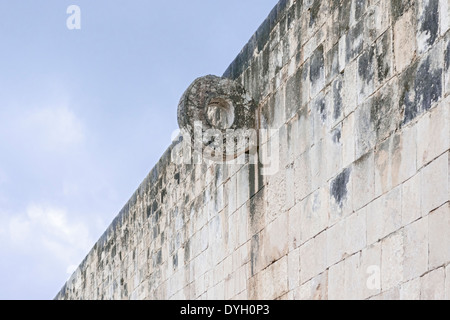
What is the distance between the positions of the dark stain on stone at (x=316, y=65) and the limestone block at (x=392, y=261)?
57.5 inches

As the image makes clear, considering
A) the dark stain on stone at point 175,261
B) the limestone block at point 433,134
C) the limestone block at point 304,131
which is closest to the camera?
the limestone block at point 433,134

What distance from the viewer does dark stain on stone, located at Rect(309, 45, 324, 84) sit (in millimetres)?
6576

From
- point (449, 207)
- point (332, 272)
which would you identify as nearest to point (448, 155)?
point (449, 207)

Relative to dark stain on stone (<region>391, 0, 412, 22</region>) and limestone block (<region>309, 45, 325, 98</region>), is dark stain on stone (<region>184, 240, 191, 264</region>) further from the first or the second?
dark stain on stone (<region>391, 0, 412, 22</region>)

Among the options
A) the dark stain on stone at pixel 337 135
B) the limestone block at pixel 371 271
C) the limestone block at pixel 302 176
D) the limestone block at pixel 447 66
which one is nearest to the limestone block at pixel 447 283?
the limestone block at pixel 371 271

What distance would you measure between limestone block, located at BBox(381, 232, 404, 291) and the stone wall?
1cm

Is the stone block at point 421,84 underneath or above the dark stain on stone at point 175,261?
underneath

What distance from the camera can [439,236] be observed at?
497cm

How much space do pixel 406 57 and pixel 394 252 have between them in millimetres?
1015

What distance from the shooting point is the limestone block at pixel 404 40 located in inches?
214

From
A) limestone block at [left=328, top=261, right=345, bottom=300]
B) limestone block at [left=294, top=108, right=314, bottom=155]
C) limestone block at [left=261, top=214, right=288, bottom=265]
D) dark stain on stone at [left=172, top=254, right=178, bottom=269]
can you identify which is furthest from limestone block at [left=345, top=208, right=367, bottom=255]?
dark stain on stone at [left=172, top=254, right=178, bottom=269]

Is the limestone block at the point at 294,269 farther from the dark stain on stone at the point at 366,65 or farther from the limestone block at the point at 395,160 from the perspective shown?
the dark stain on stone at the point at 366,65

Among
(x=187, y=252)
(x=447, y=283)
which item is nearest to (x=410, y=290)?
(x=447, y=283)

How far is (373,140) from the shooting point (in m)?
5.75
